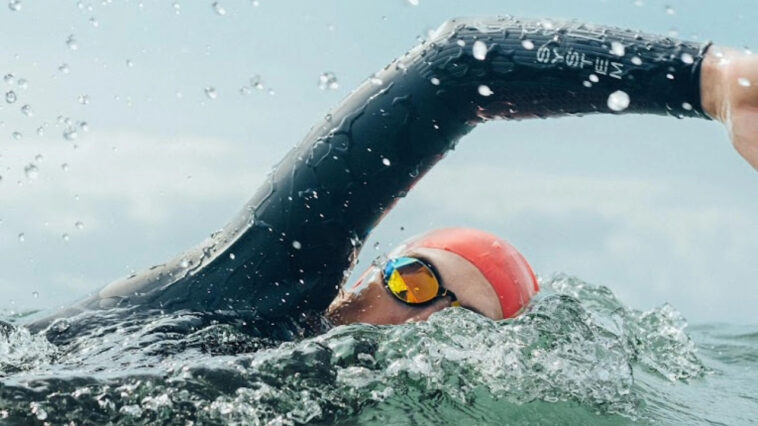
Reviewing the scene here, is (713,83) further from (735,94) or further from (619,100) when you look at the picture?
(619,100)

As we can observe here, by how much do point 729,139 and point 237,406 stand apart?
1.80 m

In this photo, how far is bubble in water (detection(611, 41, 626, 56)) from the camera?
3074 millimetres

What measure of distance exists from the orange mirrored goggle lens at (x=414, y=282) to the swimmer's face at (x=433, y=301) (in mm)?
28

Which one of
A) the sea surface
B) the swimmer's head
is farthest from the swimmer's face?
the sea surface

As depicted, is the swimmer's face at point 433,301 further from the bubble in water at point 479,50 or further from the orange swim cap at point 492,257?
the bubble in water at point 479,50

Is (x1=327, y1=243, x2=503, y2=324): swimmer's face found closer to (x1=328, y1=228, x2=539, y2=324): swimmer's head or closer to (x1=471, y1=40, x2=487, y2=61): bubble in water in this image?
(x1=328, y1=228, x2=539, y2=324): swimmer's head

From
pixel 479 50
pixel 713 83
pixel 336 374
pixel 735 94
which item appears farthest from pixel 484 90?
pixel 336 374

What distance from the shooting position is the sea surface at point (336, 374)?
2.68 meters

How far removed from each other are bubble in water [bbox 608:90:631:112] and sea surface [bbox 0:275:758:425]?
102 centimetres

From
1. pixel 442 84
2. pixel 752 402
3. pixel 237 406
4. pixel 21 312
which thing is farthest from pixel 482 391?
pixel 21 312

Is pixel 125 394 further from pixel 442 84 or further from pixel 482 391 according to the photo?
pixel 442 84

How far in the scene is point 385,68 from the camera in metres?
3.60

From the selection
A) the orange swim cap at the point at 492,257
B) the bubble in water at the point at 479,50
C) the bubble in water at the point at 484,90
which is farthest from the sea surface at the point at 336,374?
the bubble in water at the point at 479,50

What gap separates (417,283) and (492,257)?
0.39 metres
